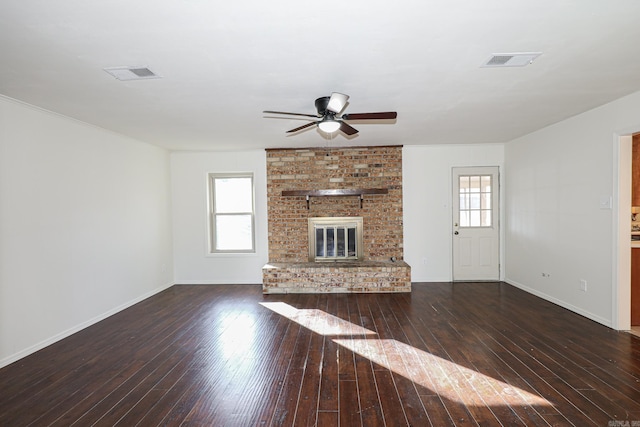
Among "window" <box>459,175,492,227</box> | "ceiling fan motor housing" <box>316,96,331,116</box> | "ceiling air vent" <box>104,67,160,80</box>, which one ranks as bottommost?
"window" <box>459,175,492,227</box>

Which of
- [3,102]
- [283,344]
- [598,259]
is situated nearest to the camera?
[3,102]

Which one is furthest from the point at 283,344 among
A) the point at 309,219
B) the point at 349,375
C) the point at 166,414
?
the point at 309,219

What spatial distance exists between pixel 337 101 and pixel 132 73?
1.61 metres

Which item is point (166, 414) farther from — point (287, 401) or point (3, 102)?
point (3, 102)

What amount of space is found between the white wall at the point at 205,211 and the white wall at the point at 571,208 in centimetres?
431

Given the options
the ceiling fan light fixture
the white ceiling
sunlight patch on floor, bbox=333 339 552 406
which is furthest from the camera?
the ceiling fan light fixture

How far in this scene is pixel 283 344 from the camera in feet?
10.7

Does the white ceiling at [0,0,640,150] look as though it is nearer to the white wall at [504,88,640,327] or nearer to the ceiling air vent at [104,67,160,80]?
the ceiling air vent at [104,67,160,80]

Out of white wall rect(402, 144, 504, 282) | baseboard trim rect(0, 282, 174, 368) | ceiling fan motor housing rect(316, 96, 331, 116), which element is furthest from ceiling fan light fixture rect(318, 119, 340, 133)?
baseboard trim rect(0, 282, 174, 368)

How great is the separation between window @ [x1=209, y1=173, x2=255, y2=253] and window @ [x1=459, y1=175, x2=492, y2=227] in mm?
3841

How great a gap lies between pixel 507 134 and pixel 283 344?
446cm

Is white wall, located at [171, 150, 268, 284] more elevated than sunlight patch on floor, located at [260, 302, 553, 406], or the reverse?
white wall, located at [171, 150, 268, 284]

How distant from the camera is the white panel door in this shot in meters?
5.77

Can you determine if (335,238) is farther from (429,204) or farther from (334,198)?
(429,204)
